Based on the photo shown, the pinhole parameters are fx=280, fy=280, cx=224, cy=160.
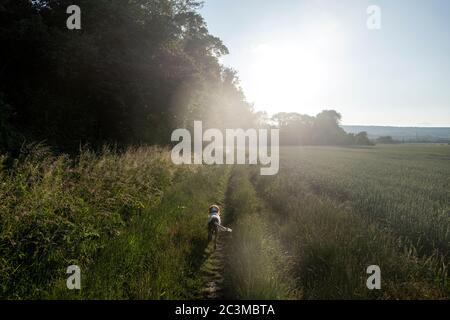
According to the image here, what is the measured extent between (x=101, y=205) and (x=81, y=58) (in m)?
11.0

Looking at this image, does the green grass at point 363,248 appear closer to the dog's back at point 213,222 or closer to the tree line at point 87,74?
the dog's back at point 213,222

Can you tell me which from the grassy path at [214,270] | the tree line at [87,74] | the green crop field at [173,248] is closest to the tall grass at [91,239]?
the green crop field at [173,248]

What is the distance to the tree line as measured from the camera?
46.2 ft

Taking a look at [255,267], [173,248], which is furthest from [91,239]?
[255,267]

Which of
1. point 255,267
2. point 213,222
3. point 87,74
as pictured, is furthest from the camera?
point 87,74

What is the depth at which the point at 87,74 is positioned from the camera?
16.3m

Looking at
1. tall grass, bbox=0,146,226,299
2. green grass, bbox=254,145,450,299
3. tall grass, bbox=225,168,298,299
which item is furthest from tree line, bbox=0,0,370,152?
green grass, bbox=254,145,450,299

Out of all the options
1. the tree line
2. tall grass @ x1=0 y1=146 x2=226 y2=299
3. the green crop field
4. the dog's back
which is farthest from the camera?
the tree line

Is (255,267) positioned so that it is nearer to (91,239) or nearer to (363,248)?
(363,248)

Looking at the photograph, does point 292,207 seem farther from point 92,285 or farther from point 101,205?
point 92,285

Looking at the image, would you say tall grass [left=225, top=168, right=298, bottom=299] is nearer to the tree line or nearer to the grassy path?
the grassy path

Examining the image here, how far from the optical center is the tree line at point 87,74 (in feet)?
46.2

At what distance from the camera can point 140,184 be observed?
9.66 m

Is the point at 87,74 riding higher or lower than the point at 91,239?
higher
